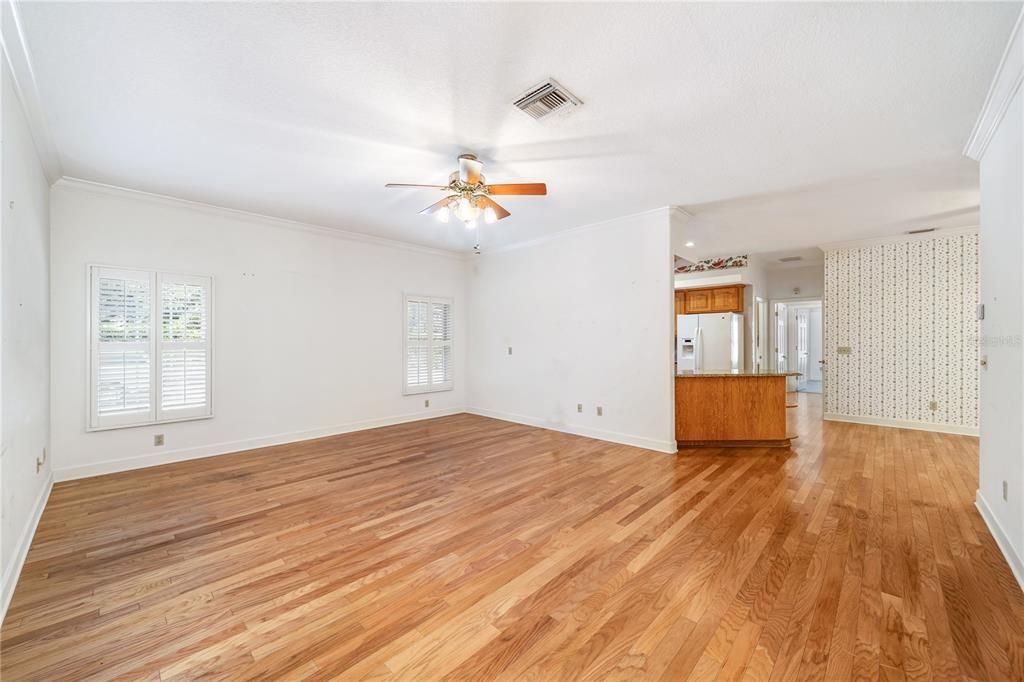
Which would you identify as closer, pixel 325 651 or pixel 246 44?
pixel 325 651

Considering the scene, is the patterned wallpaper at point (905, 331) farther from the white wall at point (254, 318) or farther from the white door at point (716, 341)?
the white wall at point (254, 318)

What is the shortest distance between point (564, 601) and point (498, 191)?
9.05ft

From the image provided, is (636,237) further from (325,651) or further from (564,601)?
(325,651)

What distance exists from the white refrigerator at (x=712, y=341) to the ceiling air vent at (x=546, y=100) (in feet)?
19.4

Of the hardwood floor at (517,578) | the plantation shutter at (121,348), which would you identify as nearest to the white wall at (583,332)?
the hardwood floor at (517,578)

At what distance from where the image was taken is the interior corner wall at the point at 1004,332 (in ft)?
7.12

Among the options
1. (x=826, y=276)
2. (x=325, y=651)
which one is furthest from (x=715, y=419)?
(x=325, y=651)

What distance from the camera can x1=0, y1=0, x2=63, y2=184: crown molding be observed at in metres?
1.85

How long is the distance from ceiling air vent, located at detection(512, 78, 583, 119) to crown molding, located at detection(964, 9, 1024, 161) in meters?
2.04

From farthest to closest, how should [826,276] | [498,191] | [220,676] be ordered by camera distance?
[826,276], [498,191], [220,676]

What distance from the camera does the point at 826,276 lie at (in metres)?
6.47

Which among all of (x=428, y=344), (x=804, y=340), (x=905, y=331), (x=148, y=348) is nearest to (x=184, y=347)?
(x=148, y=348)

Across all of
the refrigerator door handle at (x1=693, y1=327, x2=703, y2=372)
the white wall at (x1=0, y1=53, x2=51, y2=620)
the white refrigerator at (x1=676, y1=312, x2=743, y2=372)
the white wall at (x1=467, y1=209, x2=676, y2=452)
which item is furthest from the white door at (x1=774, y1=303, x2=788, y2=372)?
the white wall at (x1=0, y1=53, x2=51, y2=620)

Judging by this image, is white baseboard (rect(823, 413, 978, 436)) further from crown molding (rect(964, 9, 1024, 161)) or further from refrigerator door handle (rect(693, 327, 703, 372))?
crown molding (rect(964, 9, 1024, 161))
